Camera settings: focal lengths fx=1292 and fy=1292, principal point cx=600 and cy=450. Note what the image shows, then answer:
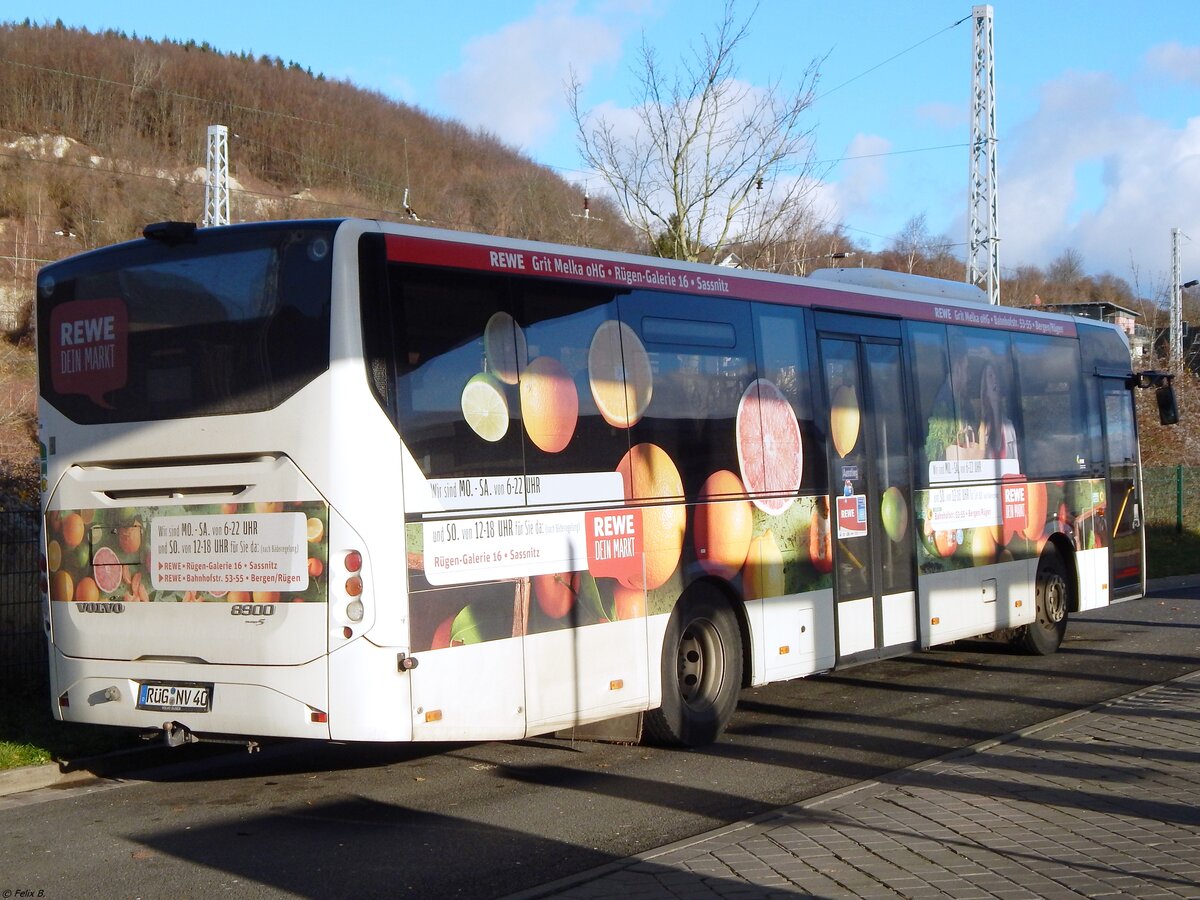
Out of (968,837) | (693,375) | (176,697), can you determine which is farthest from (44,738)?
(968,837)

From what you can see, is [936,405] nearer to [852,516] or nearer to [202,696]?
[852,516]

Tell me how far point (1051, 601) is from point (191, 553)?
9.86 m

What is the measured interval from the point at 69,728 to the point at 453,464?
431 cm

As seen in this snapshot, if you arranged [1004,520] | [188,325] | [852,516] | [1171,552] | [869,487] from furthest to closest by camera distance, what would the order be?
[1171,552]
[1004,520]
[869,487]
[852,516]
[188,325]

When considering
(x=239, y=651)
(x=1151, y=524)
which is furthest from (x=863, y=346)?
(x=1151, y=524)

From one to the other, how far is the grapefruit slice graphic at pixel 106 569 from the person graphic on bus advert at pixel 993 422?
8387 millimetres

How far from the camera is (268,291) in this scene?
24.1 feet

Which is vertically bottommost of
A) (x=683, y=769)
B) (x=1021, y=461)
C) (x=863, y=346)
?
(x=683, y=769)

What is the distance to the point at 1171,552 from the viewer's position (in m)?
26.9

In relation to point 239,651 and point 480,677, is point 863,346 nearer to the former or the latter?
point 480,677

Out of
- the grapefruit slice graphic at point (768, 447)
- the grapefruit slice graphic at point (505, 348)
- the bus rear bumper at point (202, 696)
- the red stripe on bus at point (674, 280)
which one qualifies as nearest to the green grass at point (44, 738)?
the bus rear bumper at point (202, 696)

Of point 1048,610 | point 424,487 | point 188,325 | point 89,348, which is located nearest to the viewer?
point 424,487

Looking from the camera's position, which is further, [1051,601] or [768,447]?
[1051,601]

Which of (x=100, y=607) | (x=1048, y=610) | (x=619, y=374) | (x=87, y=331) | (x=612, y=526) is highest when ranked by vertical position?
(x=87, y=331)
